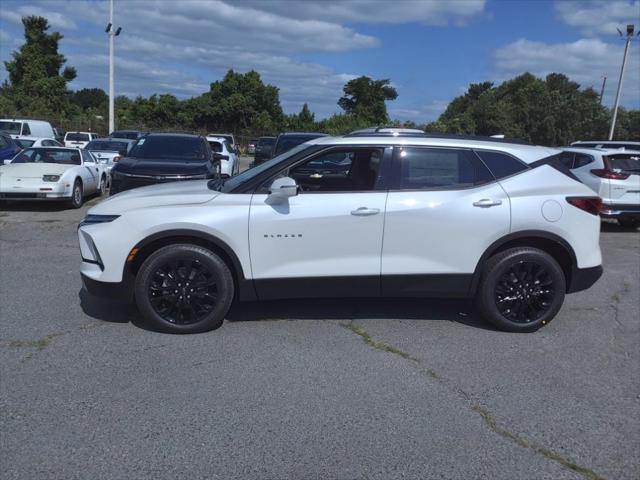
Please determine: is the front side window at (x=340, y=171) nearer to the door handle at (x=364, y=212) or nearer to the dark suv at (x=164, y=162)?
the door handle at (x=364, y=212)

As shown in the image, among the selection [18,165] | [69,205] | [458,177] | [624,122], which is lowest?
[69,205]

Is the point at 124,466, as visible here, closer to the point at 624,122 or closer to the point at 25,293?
the point at 25,293

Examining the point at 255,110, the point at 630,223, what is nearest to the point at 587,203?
the point at 630,223

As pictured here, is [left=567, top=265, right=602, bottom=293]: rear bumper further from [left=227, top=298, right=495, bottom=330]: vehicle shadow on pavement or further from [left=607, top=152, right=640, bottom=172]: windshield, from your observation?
[left=607, top=152, right=640, bottom=172]: windshield

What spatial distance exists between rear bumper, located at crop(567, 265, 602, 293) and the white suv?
1cm

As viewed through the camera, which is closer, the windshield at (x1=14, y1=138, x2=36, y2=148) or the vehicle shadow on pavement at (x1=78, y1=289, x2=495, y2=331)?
the vehicle shadow on pavement at (x1=78, y1=289, x2=495, y2=331)

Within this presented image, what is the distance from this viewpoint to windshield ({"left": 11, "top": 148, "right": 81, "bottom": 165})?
1309cm

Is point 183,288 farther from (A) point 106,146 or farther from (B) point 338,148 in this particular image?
(A) point 106,146

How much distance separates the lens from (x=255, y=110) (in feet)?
181

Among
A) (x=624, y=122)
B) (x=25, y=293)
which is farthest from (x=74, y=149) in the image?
(x=624, y=122)

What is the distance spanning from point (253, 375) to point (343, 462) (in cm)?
125

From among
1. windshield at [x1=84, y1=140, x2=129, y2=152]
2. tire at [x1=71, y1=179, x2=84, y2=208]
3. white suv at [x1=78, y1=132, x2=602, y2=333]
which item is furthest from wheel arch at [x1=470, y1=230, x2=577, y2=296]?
windshield at [x1=84, y1=140, x2=129, y2=152]

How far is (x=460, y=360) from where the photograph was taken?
15.5 ft

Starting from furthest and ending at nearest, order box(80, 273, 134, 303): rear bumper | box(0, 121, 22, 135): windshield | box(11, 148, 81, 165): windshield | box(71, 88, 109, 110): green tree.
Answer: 1. box(71, 88, 109, 110): green tree
2. box(0, 121, 22, 135): windshield
3. box(11, 148, 81, 165): windshield
4. box(80, 273, 134, 303): rear bumper
